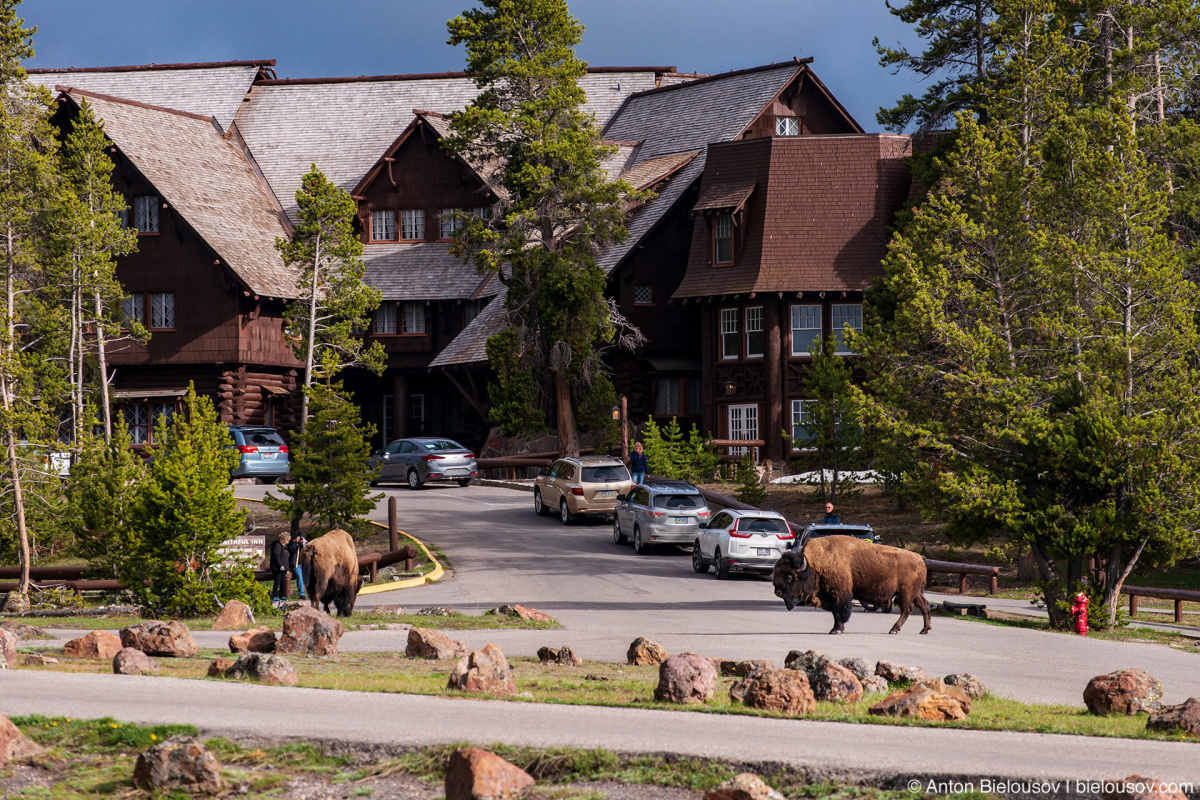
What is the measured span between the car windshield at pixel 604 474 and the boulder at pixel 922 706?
24.9 metres

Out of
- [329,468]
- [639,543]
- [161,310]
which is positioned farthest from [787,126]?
[329,468]

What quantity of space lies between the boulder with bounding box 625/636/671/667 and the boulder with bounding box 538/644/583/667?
0.68 metres

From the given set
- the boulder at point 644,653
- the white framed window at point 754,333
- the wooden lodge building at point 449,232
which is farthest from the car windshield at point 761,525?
the white framed window at point 754,333

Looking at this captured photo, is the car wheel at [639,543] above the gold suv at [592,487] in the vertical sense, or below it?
below

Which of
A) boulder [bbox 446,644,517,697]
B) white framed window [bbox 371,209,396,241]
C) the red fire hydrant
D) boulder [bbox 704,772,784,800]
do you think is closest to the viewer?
boulder [bbox 704,772,784,800]

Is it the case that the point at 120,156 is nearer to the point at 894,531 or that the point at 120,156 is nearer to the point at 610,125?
the point at 610,125

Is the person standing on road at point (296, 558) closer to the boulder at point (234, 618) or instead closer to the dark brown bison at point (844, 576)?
the boulder at point (234, 618)

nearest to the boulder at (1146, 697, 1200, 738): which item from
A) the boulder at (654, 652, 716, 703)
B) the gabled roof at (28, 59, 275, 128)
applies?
the boulder at (654, 652, 716, 703)

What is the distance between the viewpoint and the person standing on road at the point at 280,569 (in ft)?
82.1

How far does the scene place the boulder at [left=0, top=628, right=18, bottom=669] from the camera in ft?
45.3

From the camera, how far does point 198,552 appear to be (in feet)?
71.4

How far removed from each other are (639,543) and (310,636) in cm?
1683

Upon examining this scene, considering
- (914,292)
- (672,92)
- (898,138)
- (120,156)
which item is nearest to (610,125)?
(672,92)

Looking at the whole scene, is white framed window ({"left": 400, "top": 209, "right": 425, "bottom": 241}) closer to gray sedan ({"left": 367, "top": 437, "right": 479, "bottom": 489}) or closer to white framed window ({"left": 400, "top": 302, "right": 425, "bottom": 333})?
white framed window ({"left": 400, "top": 302, "right": 425, "bottom": 333})
